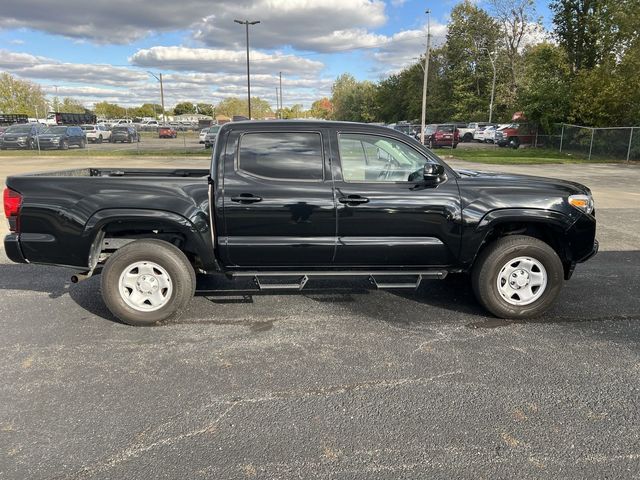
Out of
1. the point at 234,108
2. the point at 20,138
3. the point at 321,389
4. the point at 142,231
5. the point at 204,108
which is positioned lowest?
the point at 321,389

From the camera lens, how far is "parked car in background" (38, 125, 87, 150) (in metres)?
29.5

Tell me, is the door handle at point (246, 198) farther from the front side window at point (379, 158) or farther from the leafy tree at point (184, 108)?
the leafy tree at point (184, 108)

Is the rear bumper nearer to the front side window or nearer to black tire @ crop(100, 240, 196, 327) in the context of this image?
black tire @ crop(100, 240, 196, 327)

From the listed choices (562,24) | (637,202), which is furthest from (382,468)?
(562,24)

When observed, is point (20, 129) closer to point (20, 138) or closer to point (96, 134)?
point (20, 138)

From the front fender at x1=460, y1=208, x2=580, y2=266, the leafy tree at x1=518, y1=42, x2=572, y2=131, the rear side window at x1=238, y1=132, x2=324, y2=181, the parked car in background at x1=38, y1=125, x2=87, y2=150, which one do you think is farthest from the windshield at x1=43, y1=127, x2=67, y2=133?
the front fender at x1=460, y1=208, x2=580, y2=266

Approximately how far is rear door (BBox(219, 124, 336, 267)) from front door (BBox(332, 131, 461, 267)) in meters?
0.16

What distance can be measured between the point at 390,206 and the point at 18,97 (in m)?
102

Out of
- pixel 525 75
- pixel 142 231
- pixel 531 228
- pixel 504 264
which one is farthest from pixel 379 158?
pixel 525 75

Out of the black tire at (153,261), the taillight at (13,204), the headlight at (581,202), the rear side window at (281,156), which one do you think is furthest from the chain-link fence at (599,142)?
the taillight at (13,204)

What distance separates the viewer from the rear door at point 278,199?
4.17m

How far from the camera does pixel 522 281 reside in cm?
443

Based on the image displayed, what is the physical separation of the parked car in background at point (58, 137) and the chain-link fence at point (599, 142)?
3022 centimetres

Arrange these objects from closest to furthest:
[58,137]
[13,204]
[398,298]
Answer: [13,204]
[398,298]
[58,137]
